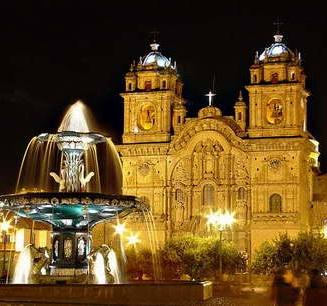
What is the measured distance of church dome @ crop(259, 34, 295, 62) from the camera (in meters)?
69.3

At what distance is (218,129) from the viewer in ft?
227

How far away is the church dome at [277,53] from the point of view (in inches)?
2729

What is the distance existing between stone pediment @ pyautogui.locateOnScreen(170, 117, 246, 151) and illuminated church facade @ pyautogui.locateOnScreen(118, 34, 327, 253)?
8 centimetres

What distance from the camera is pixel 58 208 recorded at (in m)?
24.6

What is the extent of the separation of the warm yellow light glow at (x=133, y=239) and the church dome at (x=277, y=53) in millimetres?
17002

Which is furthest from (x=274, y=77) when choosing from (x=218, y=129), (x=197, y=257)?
(x=197, y=257)

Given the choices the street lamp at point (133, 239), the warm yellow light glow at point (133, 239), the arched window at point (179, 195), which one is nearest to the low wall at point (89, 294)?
the street lamp at point (133, 239)

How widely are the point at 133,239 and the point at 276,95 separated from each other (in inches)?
618

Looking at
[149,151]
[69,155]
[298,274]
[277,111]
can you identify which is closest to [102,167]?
[149,151]

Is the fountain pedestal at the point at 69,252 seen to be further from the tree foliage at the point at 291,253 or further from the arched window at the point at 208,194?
the arched window at the point at 208,194

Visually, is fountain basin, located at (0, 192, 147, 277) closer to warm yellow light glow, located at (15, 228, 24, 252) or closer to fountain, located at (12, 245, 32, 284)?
fountain, located at (12, 245, 32, 284)

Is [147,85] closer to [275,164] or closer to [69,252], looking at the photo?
[275,164]

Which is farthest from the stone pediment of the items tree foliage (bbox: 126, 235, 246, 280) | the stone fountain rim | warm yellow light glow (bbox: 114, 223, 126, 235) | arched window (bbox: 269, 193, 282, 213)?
the stone fountain rim

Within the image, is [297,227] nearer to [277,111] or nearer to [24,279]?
[277,111]
